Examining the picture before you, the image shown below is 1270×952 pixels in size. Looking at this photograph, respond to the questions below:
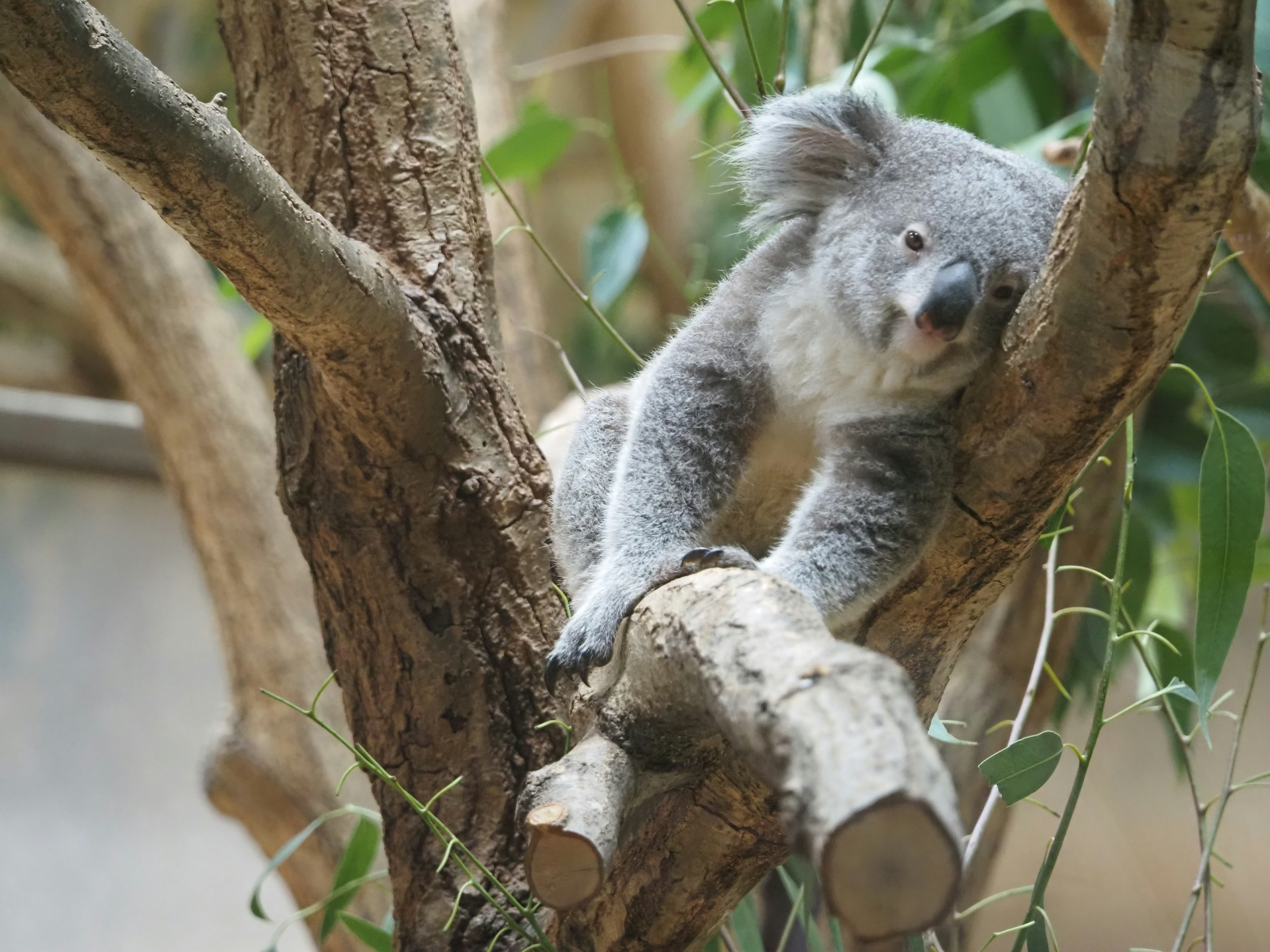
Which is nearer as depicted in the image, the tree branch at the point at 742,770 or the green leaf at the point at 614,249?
the tree branch at the point at 742,770

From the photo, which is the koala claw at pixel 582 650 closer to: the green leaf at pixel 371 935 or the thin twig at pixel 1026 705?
the thin twig at pixel 1026 705

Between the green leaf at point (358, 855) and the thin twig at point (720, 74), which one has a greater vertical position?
the thin twig at point (720, 74)

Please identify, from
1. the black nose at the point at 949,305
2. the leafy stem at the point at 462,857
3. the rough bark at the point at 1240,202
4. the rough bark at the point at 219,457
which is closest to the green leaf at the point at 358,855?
the leafy stem at the point at 462,857

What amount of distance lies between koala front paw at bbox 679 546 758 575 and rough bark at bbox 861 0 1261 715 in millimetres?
211

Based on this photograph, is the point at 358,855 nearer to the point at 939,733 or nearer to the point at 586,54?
the point at 939,733

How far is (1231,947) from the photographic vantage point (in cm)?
328

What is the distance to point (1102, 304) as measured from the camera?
120 centimetres

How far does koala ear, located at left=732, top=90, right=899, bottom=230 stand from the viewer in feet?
6.28

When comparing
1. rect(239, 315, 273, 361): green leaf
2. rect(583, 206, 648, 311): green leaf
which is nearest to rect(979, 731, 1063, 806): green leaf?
rect(583, 206, 648, 311): green leaf

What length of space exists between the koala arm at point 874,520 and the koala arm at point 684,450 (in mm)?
240

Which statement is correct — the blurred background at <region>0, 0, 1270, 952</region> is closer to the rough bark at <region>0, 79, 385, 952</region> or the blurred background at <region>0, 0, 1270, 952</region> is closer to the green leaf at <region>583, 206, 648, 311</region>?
the green leaf at <region>583, 206, 648, 311</region>

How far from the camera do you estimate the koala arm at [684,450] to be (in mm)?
1874

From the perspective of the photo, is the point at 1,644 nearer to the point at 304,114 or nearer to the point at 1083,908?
the point at 304,114

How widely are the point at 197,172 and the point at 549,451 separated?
72.7 inches
